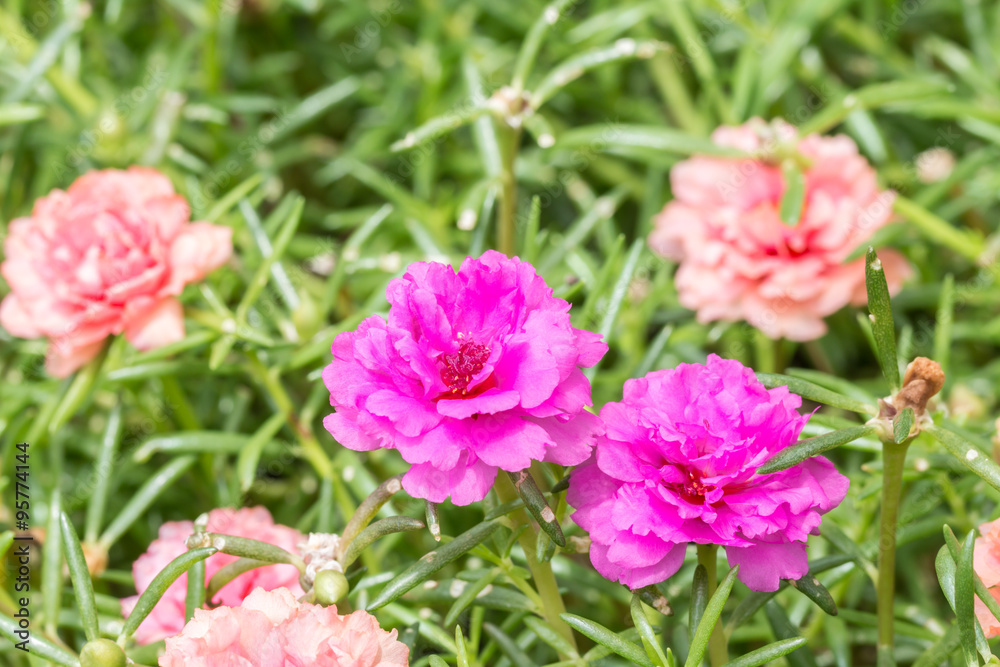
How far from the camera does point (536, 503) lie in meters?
0.71

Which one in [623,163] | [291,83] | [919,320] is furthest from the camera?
[291,83]

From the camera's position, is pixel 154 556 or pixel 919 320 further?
pixel 919 320

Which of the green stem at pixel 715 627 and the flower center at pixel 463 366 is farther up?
the flower center at pixel 463 366

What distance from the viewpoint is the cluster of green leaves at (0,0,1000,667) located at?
0.97 meters

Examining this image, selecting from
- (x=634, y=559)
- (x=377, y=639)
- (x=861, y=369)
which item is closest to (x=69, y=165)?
(x=377, y=639)

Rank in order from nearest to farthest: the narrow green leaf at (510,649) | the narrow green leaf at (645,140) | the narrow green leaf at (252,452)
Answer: the narrow green leaf at (510,649) < the narrow green leaf at (252,452) < the narrow green leaf at (645,140)

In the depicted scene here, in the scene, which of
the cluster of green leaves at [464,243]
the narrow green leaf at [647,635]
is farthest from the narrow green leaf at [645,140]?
the narrow green leaf at [647,635]

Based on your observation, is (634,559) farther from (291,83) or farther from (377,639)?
(291,83)

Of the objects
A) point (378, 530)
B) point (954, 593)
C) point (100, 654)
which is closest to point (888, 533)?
point (954, 593)

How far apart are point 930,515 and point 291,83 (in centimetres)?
140

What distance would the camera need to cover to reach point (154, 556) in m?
0.96

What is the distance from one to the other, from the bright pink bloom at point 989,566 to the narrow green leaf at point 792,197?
0.49 metres

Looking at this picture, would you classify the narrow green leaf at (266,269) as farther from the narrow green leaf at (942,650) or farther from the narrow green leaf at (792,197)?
the narrow green leaf at (942,650)

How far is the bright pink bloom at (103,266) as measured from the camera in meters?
1.07
